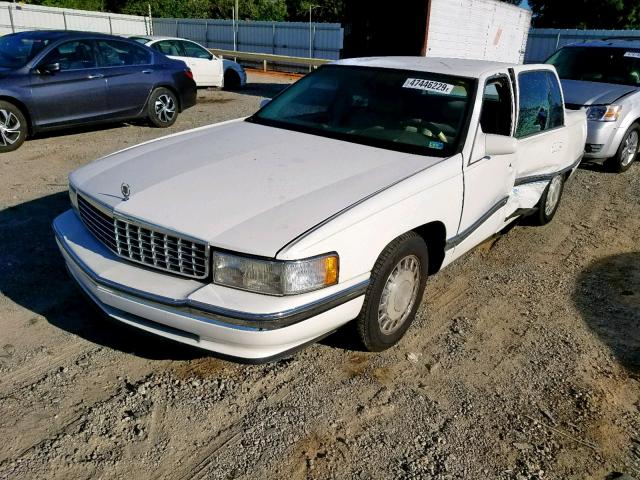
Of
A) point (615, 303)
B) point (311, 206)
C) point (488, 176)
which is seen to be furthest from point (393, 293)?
point (615, 303)

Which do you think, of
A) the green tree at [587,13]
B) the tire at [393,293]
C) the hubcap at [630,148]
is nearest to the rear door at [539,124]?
the tire at [393,293]

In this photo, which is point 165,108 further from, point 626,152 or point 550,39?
point 550,39

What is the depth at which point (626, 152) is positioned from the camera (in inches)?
306

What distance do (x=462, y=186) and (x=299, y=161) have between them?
1.04 meters

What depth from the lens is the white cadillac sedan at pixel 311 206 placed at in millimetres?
2508

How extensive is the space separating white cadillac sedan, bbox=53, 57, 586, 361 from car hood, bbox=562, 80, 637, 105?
11.3 feet

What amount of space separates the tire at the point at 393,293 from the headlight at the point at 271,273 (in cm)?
42

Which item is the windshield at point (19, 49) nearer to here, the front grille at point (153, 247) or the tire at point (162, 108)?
the tire at point (162, 108)

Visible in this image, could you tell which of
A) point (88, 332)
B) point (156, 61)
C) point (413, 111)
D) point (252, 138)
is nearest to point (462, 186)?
point (413, 111)

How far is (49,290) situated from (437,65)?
3.25 m

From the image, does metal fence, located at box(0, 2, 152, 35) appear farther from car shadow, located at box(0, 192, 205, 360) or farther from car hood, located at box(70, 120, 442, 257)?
car hood, located at box(70, 120, 442, 257)

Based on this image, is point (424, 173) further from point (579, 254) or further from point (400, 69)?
point (579, 254)

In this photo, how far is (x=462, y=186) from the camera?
135 inches

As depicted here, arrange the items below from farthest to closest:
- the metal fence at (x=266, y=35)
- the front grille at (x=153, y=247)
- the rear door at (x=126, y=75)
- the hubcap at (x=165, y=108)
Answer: the metal fence at (x=266, y=35), the hubcap at (x=165, y=108), the rear door at (x=126, y=75), the front grille at (x=153, y=247)
